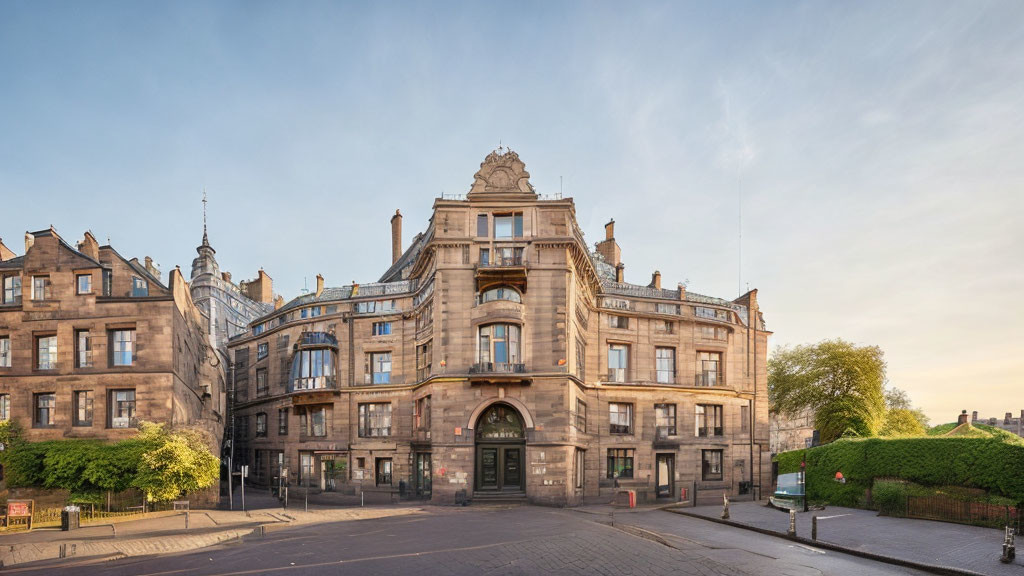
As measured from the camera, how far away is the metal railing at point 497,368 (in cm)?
3581

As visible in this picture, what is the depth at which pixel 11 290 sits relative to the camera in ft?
121

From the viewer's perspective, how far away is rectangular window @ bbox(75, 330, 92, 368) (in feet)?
117

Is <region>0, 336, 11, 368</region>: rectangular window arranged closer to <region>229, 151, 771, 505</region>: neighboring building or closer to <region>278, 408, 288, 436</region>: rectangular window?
<region>229, 151, 771, 505</region>: neighboring building

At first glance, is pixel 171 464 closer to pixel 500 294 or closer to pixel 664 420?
pixel 500 294

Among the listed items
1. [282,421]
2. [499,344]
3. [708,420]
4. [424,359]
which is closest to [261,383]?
[282,421]

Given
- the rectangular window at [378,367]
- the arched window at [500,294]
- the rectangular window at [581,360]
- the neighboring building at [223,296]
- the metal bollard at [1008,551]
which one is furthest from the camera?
the neighboring building at [223,296]

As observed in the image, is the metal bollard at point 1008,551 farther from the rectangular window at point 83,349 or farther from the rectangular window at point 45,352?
the rectangular window at point 45,352

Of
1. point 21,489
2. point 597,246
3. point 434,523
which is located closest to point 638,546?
point 434,523

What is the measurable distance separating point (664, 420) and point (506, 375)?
17.0 metres

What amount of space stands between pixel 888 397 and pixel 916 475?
56.0m

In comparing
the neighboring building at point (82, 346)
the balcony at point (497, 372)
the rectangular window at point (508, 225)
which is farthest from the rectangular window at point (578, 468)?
the neighboring building at point (82, 346)

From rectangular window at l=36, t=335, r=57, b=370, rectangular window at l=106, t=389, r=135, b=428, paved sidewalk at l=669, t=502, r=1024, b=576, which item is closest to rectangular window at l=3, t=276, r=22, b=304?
rectangular window at l=36, t=335, r=57, b=370

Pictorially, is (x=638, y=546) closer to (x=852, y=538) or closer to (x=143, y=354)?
(x=852, y=538)

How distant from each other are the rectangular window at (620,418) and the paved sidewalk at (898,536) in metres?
9.21
